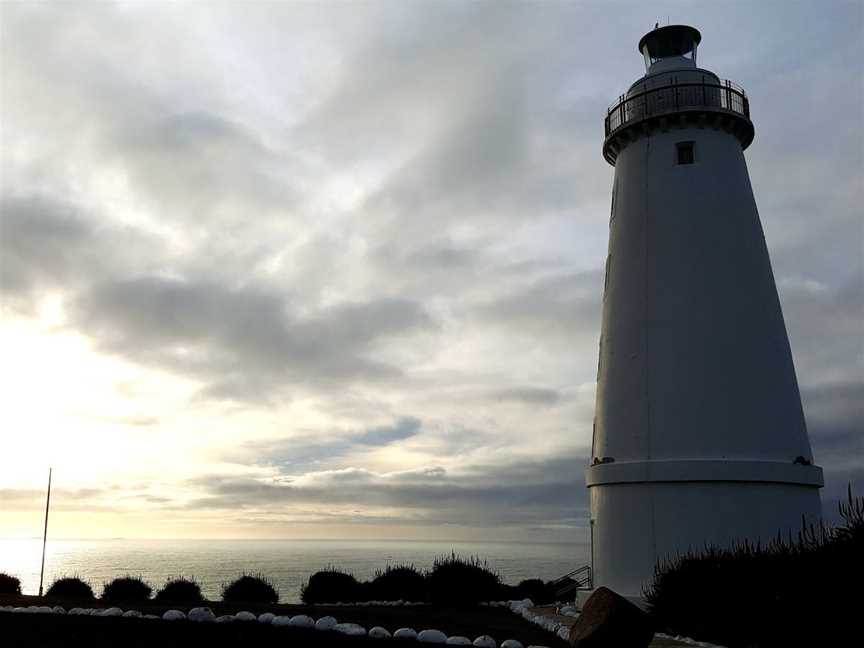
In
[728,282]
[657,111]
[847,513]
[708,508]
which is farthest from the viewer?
[657,111]

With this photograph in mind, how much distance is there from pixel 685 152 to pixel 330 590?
53.2ft

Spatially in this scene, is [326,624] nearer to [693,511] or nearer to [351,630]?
[351,630]

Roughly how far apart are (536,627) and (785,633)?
5580mm

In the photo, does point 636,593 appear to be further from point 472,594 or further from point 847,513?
point 847,513

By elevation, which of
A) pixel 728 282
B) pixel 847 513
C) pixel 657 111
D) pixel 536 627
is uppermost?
pixel 657 111

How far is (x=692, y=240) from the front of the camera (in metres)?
20.2

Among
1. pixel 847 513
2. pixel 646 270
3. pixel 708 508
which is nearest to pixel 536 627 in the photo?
pixel 708 508

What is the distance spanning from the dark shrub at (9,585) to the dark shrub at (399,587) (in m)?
10.8

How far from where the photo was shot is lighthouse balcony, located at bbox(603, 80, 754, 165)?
20703mm

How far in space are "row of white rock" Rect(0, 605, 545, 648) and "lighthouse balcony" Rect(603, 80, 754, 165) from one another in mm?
14921

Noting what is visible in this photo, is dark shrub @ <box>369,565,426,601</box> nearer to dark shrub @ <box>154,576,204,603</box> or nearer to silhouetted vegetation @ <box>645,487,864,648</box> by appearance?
dark shrub @ <box>154,576,204,603</box>

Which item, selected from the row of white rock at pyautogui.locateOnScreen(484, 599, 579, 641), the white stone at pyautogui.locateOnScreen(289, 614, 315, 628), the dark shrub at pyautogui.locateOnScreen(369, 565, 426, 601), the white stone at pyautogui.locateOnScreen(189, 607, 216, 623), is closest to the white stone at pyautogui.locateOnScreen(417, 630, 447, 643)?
the white stone at pyautogui.locateOnScreen(289, 614, 315, 628)

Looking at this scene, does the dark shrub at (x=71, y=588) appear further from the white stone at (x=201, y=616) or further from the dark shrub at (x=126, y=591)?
the white stone at (x=201, y=616)

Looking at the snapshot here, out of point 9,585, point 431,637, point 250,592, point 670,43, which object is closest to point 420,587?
point 250,592
